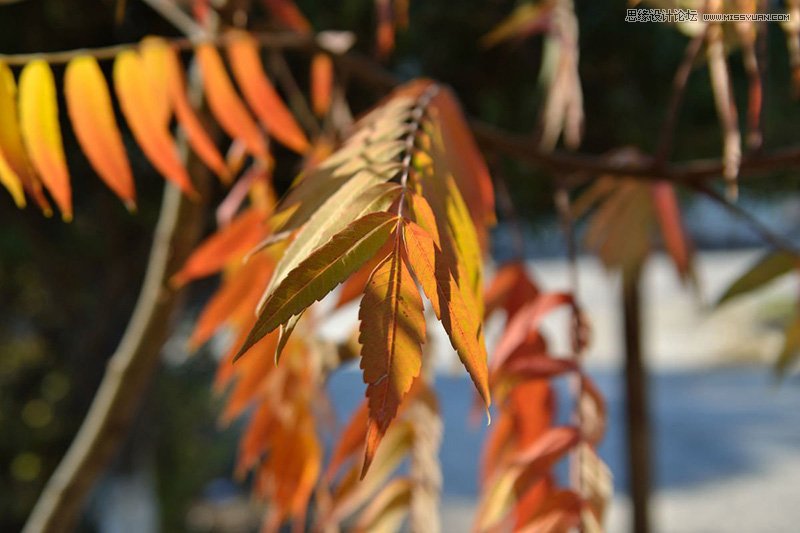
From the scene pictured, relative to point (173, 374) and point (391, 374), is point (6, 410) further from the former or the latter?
point (391, 374)

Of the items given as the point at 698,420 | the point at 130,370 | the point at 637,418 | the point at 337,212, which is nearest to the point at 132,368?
the point at 130,370

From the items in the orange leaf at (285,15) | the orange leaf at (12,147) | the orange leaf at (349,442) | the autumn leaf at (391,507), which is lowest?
the autumn leaf at (391,507)

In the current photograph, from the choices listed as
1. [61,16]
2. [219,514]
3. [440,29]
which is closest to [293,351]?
[440,29]

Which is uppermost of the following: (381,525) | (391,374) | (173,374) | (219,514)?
(391,374)

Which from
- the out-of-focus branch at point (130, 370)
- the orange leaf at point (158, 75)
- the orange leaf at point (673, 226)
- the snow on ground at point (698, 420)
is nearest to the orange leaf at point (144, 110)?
the orange leaf at point (158, 75)

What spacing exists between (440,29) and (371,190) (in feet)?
2.74

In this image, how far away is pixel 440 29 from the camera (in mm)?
979

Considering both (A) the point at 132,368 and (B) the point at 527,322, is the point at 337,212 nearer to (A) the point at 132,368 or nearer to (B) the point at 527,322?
(B) the point at 527,322

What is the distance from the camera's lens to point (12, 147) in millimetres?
260

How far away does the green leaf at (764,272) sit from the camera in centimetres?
35

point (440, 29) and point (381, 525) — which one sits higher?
point (440, 29)

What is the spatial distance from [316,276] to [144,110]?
20 centimetres

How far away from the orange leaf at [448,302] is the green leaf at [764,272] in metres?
0.22

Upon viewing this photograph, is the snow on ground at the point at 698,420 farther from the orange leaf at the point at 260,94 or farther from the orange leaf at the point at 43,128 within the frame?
the orange leaf at the point at 43,128
